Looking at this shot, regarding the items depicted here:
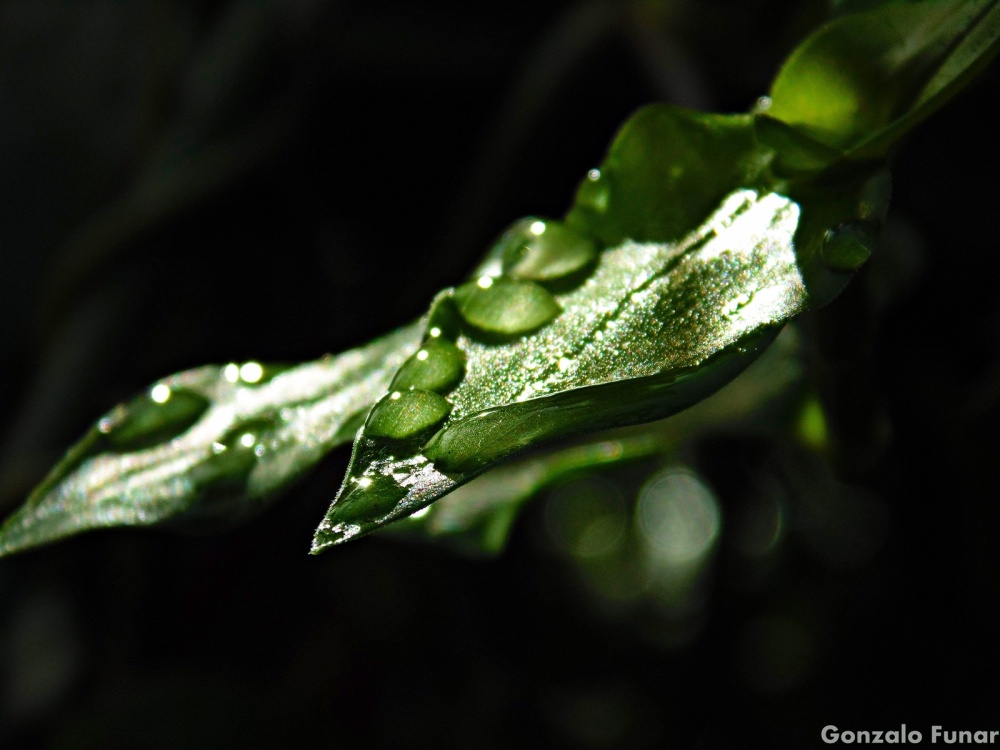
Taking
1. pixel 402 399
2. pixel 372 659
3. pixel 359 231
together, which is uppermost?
pixel 359 231

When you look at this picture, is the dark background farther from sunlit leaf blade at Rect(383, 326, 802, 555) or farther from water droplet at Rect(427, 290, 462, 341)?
water droplet at Rect(427, 290, 462, 341)

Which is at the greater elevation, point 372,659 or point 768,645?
point 372,659

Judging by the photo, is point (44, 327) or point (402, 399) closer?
point (402, 399)

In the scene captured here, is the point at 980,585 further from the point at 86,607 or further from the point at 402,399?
the point at 86,607

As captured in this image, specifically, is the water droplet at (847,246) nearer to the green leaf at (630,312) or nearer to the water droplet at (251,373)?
the green leaf at (630,312)

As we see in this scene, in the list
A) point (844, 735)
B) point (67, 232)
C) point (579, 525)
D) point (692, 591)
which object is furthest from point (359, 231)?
point (844, 735)
